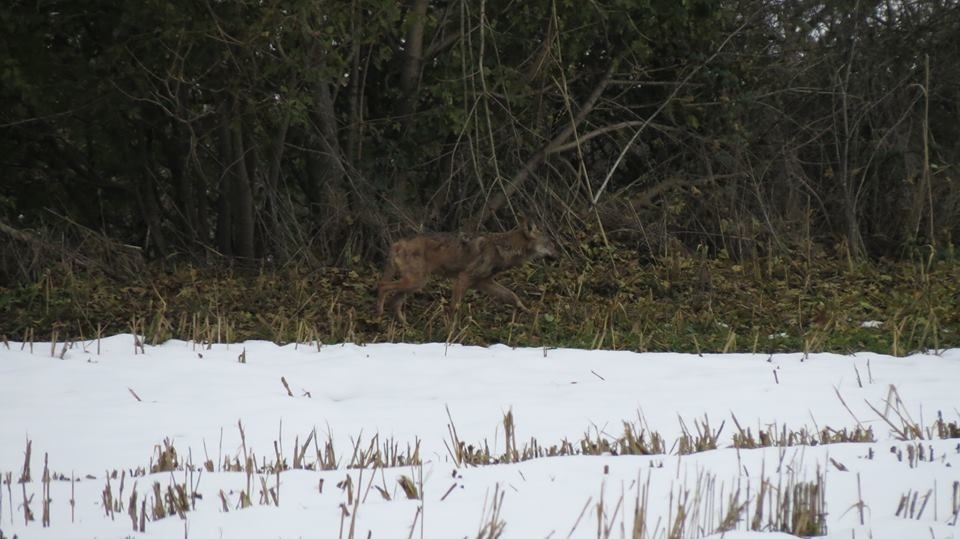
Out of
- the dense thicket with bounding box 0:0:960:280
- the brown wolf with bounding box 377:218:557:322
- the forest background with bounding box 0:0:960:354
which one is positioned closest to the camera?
the brown wolf with bounding box 377:218:557:322

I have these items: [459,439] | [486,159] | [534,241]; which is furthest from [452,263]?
[459,439]

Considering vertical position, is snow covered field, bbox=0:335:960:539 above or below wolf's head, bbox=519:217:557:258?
below

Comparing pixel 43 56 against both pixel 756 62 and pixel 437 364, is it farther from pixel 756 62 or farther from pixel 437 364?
pixel 756 62

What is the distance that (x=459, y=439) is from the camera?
314 inches

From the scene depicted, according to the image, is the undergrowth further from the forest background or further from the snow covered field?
the snow covered field

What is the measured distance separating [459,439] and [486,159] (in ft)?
29.4

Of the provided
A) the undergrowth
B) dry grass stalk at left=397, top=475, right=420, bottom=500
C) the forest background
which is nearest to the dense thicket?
the forest background

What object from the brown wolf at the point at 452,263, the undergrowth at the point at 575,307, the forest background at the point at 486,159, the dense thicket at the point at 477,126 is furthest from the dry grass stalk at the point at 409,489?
the dense thicket at the point at 477,126

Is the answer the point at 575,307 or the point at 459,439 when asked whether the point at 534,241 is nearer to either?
the point at 575,307

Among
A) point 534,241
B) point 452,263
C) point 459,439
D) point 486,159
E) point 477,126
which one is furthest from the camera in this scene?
point 486,159

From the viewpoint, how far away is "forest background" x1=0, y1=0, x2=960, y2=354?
1379cm

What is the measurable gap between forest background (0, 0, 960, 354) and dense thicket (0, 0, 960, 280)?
5 centimetres

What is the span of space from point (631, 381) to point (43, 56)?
933 centimetres

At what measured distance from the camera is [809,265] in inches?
614
